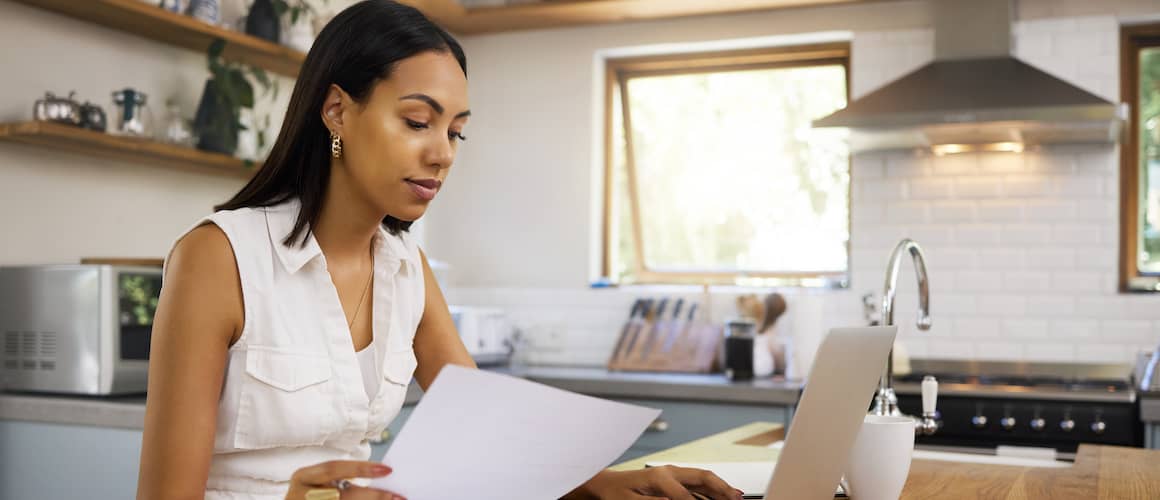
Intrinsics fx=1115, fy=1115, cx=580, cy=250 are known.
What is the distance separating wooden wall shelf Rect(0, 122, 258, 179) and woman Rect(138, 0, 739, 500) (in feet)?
5.32

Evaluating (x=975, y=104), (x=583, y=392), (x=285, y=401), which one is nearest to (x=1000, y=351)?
(x=975, y=104)

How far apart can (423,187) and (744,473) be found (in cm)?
65

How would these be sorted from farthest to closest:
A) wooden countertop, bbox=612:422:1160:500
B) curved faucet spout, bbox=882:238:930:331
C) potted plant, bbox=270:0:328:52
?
potted plant, bbox=270:0:328:52 → curved faucet spout, bbox=882:238:930:331 → wooden countertop, bbox=612:422:1160:500

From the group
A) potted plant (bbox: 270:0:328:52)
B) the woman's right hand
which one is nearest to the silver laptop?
the woman's right hand

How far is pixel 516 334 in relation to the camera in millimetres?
4512

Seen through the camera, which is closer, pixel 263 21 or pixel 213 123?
pixel 213 123

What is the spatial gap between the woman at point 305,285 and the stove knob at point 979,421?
7.73 feet

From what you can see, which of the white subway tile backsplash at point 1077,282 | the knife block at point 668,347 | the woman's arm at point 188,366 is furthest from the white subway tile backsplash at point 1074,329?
the woman's arm at point 188,366

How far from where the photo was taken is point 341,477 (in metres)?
1.03

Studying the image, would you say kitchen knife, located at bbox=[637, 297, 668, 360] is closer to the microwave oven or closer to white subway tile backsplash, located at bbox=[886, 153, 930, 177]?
white subway tile backsplash, located at bbox=[886, 153, 930, 177]

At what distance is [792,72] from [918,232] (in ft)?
2.84

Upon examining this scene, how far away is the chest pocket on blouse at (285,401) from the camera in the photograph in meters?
1.38

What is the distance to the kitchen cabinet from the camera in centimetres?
259

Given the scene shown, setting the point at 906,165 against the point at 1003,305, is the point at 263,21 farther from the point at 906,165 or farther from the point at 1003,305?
the point at 1003,305
